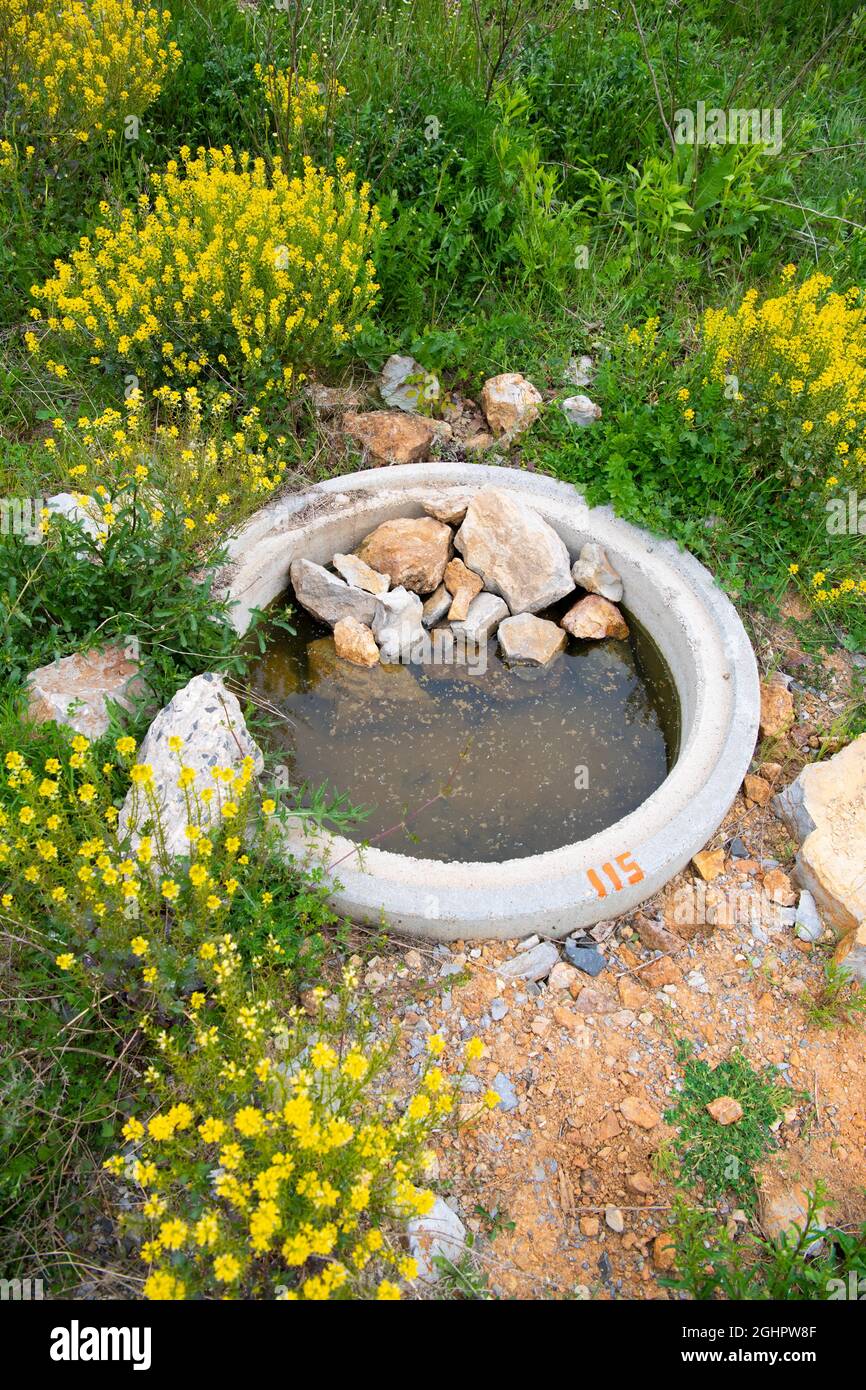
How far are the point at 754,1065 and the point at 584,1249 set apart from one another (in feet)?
2.73

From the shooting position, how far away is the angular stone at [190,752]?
2922 mm

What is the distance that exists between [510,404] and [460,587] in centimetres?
106

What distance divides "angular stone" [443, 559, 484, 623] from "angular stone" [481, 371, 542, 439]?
849 millimetres

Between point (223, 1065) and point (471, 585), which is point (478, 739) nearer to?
point (471, 585)

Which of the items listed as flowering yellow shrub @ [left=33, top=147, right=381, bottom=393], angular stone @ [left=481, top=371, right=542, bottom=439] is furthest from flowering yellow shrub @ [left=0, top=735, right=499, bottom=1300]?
angular stone @ [left=481, top=371, right=542, bottom=439]

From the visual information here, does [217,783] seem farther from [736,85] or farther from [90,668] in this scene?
[736,85]

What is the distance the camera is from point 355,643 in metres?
4.12

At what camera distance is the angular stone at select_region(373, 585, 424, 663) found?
13.7 feet

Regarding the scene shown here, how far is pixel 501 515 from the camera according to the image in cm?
434

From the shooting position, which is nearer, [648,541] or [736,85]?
[648,541]

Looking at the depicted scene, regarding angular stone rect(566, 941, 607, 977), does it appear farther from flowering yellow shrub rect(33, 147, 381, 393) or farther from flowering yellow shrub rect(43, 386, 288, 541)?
flowering yellow shrub rect(33, 147, 381, 393)

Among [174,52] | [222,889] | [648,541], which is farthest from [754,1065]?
[174,52]

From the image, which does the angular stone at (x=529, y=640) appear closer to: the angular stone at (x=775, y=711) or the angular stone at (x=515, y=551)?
the angular stone at (x=515, y=551)

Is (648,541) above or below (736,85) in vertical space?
below
